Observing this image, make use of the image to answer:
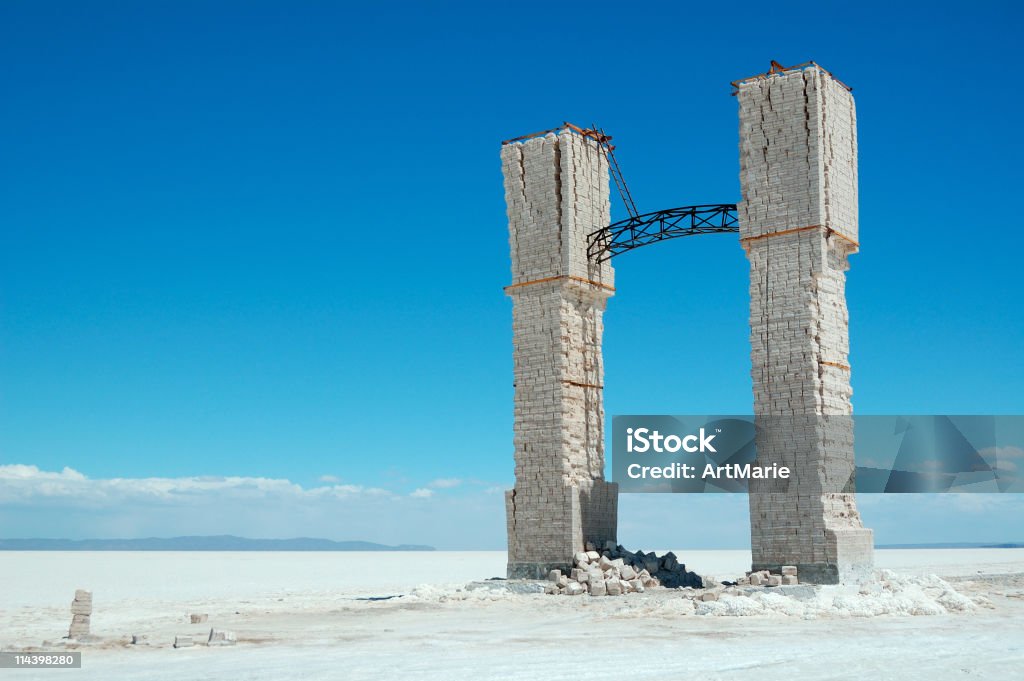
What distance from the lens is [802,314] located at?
20281 mm

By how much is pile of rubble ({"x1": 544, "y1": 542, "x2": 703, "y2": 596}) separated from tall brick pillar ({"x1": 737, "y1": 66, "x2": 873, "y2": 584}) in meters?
2.81

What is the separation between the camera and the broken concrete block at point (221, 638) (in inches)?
591

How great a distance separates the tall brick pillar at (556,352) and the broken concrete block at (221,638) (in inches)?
356

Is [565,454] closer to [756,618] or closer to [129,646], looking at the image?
[756,618]

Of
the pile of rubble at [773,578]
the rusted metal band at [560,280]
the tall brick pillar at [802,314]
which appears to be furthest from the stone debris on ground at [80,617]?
the rusted metal band at [560,280]

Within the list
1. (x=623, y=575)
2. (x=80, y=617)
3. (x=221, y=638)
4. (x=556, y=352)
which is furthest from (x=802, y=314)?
(x=80, y=617)

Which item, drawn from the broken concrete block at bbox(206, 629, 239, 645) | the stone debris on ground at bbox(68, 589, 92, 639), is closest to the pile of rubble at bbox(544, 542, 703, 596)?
the broken concrete block at bbox(206, 629, 239, 645)

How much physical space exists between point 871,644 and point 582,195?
12.7m

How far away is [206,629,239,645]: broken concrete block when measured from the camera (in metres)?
15.0

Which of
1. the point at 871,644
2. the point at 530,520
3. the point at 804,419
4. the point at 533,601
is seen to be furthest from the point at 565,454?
the point at 871,644

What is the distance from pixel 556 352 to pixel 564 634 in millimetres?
8576

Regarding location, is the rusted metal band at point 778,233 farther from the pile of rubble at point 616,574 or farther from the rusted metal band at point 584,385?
the pile of rubble at point 616,574

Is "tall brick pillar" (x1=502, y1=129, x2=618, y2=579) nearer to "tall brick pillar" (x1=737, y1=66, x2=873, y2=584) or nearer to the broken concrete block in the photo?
"tall brick pillar" (x1=737, y1=66, x2=873, y2=584)

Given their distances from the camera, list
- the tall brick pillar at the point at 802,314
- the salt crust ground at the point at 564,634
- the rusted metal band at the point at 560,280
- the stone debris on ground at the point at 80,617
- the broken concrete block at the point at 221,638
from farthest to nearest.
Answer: the rusted metal band at the point at 560,280 → the tall brick pillar at the point at 802,314 → the stone debris on ground at the point at 80,617 → the broken concrete block at the point at 221,638 → the salt crust ground at the point at 564,634
